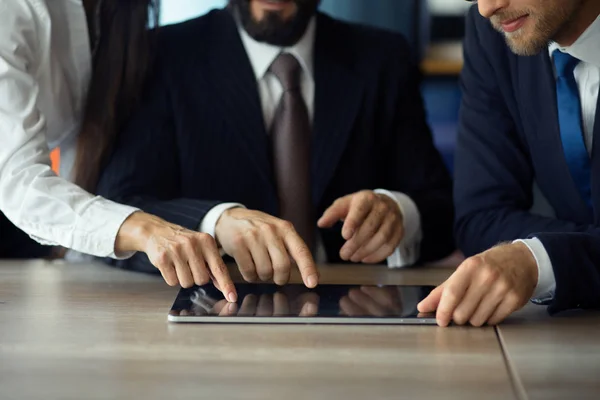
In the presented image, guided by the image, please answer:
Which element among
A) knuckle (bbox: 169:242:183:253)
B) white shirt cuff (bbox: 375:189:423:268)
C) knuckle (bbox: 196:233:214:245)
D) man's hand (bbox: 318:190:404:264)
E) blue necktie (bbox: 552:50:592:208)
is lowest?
white shirt cuff (bbox: 375:189:423:268)

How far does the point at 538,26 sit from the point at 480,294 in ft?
1.79

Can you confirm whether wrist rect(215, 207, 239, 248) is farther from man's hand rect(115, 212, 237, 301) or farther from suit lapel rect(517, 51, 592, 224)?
suit lapel rect(517, 51, 592, 224)

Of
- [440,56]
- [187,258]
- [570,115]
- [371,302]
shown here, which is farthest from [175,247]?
[440,56]

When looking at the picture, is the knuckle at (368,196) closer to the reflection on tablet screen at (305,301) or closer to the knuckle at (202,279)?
the reflection on tablet screen at (305,301)

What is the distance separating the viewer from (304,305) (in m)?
1.31

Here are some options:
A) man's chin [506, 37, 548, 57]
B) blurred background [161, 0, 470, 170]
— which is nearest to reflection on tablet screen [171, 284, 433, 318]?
man's chin [506, 37, 548, 57]

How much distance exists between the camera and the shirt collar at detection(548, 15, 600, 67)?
62.6 inches

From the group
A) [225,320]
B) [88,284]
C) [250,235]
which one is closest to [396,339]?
[225,320]

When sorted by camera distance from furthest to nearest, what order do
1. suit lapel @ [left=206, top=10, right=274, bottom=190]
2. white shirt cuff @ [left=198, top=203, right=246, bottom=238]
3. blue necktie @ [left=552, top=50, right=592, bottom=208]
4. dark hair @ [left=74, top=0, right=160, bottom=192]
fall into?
1. suit lapel @ [left=206, top=10, right=274, bottom=190]
2. dark hair @ [left=74, top=0, right=160, bottom=192]
3. blue necktie @ [left=552, top=50, right=592, bottom=208]
4. white shirt cuff @ [left=198, top=203, right=246, bottom=238]

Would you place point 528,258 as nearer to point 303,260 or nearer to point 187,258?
point 303,260

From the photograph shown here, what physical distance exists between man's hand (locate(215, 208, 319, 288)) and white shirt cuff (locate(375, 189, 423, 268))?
0.30 metres

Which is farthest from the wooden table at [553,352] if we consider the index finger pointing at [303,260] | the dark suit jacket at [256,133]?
the dark suit jacket at [256,133]

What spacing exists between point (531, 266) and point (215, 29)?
1032 millimetres

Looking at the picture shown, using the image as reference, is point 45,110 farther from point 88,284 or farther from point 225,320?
point 225,320
